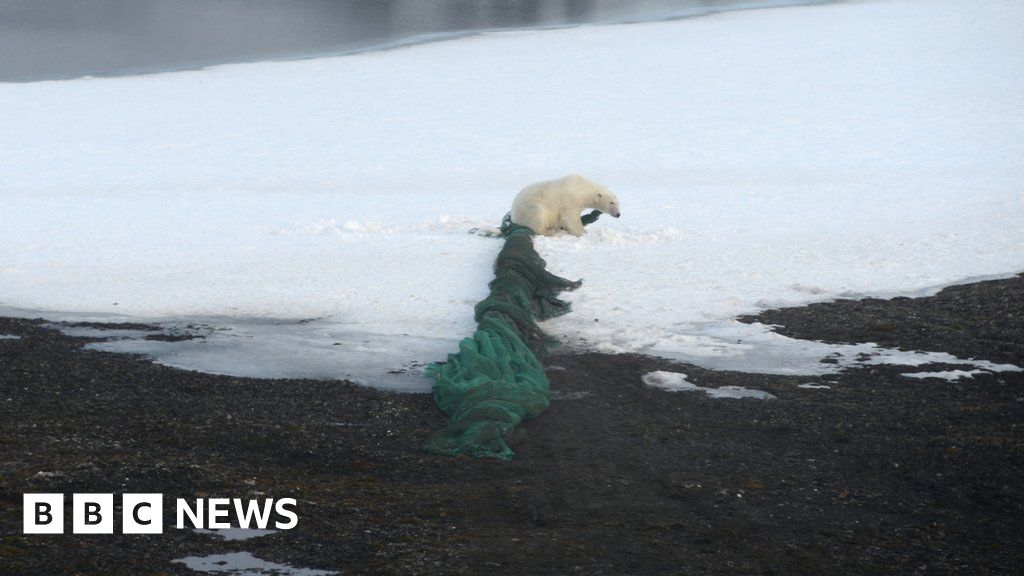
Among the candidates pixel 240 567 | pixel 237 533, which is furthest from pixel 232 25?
pixel 240 567

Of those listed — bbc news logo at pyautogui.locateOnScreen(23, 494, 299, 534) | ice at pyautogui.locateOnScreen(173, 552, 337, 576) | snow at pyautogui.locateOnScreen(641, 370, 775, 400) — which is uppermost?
snow at pyautogui.locateOnScreen(641, 370, 775, 400)

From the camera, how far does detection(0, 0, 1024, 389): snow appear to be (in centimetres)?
748

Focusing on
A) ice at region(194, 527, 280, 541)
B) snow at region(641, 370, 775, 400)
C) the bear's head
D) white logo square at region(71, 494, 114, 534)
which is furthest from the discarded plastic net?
the bear's head

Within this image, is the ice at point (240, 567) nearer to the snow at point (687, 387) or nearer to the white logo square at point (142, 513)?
the white logo square at point (142, 513)

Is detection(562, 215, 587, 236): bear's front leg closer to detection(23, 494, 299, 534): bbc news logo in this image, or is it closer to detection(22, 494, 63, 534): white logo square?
detection(23, 494, 299, 534): bbc news logo

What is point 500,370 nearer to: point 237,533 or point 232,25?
point 237,533

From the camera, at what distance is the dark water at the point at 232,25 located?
22719mm

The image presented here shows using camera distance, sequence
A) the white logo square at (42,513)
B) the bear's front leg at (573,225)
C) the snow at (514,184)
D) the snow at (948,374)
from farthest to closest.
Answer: the bear's front leg at (573,225), the snow at (514,184), the snow at (948,374), the white logo square at (42,513)

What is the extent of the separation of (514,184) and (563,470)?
8.31 metres

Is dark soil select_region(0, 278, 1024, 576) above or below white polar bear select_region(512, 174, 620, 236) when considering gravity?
below

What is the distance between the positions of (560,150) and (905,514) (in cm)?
1063

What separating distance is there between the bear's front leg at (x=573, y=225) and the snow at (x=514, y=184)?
22cm

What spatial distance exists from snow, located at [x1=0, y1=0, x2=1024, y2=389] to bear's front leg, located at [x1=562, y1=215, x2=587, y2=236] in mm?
223

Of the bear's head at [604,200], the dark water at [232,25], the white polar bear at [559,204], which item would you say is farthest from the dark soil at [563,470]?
the dark water at [232,25]
